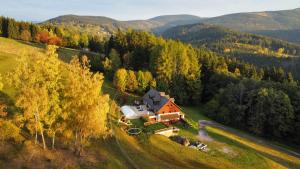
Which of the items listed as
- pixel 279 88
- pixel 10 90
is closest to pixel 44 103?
pixel 10 90

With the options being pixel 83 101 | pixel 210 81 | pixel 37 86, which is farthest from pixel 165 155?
pixel 210 81

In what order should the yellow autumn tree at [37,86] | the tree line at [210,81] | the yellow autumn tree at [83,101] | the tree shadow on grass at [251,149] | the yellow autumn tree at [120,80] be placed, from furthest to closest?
the yellow autumn tree at [120,80] → the tree line at [210,81] → the tree shadow on grass at [251,149] → the yellow autumn tree at [83,101] → the yellow autumn tree at [37,86]

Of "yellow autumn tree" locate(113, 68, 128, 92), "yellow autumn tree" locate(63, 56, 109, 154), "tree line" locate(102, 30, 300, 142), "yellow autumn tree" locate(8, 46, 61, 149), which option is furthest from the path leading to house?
"yellow autumn tree" locate(8, 46, 61, 149)

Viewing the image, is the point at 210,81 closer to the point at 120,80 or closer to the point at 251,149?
the point at 120,80

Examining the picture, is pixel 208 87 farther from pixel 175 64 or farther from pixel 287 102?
pixel 287 102

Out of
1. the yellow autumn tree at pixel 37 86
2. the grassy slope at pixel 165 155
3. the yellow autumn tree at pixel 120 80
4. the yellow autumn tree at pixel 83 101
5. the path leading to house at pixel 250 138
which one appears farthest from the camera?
the yellow autumn tree at pixel 120 80

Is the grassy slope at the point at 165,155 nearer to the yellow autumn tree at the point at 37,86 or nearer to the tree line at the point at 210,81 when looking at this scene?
the yellow autumn tree at the point at 37,86

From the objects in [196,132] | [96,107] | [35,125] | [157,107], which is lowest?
[196,132]

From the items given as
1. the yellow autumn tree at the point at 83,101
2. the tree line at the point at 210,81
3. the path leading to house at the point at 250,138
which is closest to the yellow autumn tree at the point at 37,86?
the yellow autumn tree at the point at 83,101
